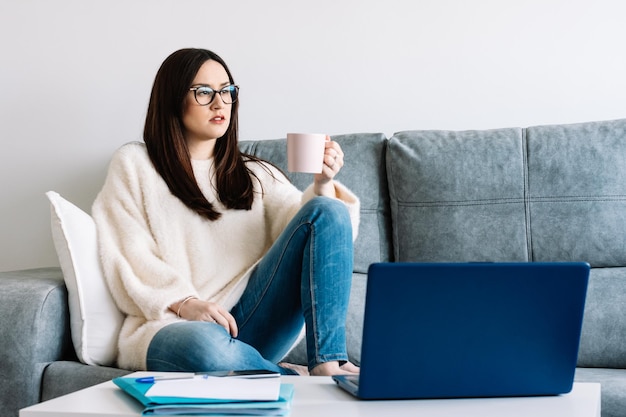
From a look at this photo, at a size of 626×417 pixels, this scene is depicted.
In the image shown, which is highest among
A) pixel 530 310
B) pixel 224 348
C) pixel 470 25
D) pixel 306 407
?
pixel 470 25

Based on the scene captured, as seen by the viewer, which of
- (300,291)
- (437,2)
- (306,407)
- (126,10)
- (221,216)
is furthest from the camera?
(126,10)

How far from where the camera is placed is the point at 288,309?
1.97m

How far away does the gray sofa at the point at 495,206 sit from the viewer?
215 centimetres

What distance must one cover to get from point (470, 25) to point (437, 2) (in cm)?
13

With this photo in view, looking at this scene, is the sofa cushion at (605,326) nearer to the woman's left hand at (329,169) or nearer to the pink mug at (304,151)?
the woman's left hand at (329,169)

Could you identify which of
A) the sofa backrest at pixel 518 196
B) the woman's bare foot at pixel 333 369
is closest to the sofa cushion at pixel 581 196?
the sofa backrest at pixel 518 196

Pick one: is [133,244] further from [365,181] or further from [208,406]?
[208,406]

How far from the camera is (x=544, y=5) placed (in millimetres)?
2572

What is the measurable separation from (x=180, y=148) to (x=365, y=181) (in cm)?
56

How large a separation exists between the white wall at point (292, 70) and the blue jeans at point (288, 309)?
877 mm

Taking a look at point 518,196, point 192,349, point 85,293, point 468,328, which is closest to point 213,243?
point 85,293

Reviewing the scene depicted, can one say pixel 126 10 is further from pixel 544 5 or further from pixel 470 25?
pixel 544 5

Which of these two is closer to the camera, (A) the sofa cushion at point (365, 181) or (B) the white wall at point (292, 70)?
(A) the sofa cushion at point (365, 181)

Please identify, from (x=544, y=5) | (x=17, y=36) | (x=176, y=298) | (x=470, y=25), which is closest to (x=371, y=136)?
(x=470, y=25)
